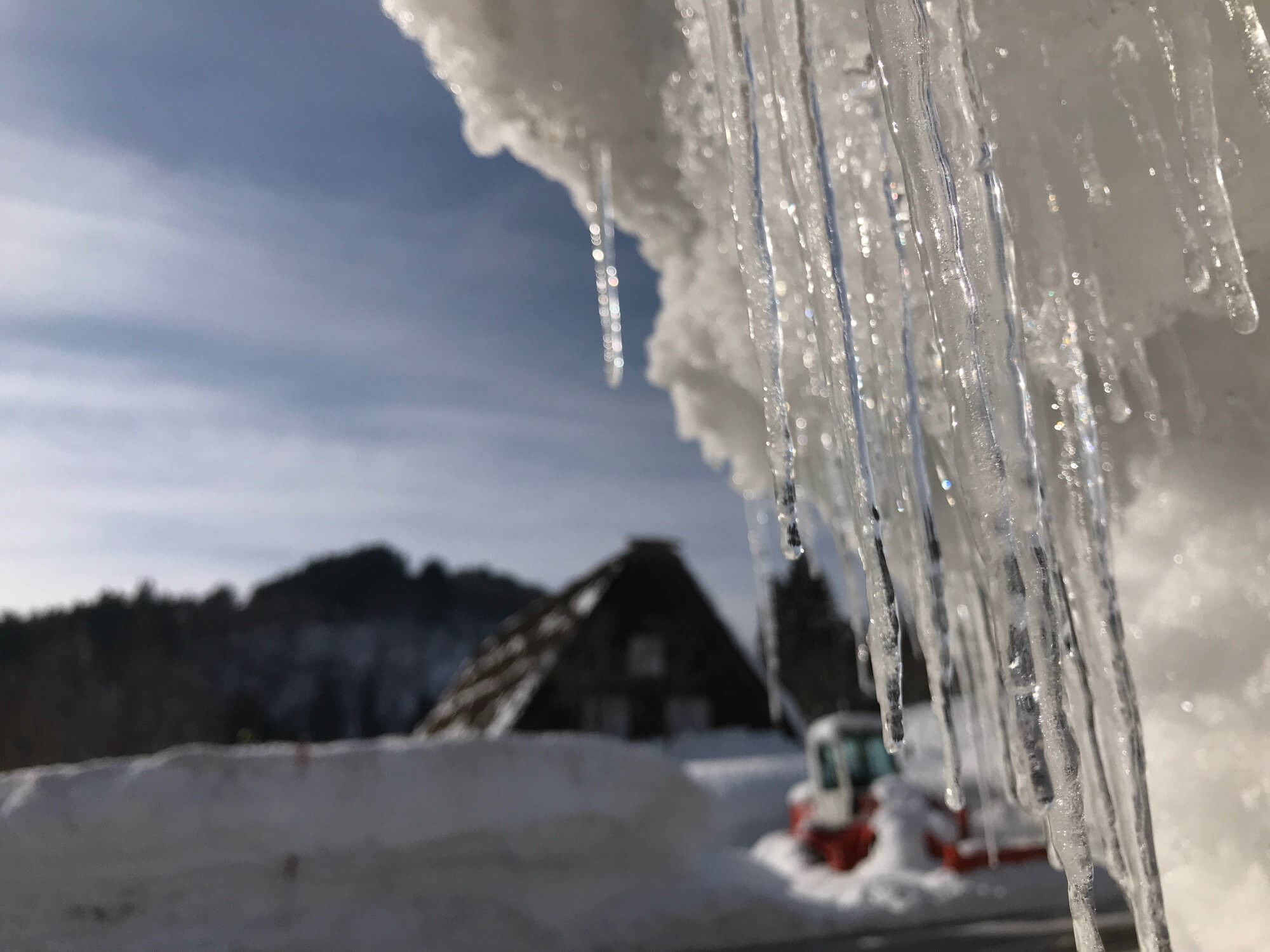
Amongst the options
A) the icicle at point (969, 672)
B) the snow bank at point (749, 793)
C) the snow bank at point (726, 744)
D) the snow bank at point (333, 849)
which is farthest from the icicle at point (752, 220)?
the snow bank at point (726, 744)

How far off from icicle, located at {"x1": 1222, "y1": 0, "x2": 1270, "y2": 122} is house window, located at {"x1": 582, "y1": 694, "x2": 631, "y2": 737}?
12.5 m

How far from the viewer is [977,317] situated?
69.2 inches

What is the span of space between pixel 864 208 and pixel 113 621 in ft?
81.5

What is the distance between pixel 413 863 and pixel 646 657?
28.9 ft

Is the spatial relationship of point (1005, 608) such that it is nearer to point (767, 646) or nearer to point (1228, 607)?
point (1228, 607)

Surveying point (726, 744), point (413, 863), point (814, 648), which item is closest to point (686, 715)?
point (726, 744)

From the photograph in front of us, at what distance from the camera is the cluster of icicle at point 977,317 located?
1.75m

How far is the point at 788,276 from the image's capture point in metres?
2.91

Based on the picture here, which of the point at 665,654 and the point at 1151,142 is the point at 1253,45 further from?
the point at 665,654

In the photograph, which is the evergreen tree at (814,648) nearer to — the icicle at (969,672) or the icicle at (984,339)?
the icicle at (969,672)

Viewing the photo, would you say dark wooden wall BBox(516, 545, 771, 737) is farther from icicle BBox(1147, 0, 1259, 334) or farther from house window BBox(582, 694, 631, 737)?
icicle BBox(1147, 0, 1259, 334)

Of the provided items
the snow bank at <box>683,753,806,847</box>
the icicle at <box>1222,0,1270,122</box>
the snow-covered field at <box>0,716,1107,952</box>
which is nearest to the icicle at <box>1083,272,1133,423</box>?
the icicle at <box>1222,0,1270,122</box>

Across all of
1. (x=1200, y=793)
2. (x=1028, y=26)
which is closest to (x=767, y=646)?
(x=1200, y=793)

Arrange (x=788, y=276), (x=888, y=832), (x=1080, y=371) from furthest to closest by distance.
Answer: (x=888, y=832) < (x=788, y=276) < (x=1080, y=371)
